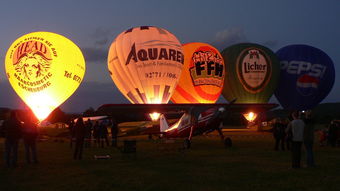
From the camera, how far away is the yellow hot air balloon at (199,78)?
3234 centimetres

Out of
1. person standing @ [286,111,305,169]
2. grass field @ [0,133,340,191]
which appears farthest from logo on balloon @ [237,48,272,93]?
person standing @ [286,111,305,169]

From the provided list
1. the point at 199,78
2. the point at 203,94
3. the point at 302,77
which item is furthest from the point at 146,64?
the point at 302,77

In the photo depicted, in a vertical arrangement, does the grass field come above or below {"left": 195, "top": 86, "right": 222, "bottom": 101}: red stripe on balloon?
below

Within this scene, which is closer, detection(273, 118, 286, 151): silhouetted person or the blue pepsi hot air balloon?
detection(273, 118, 286, 151): silhouetted person

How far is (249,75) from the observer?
35031 mm

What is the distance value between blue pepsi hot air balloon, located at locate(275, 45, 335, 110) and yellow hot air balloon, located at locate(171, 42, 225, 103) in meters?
7.83

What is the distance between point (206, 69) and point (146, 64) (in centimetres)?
610

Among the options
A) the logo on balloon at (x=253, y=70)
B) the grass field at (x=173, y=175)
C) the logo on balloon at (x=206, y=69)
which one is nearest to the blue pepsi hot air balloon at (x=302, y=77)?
the logo on balloon at (x=253, y=70)

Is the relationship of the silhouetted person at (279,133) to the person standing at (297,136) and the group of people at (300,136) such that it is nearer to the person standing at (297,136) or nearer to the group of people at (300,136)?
the group of people at (300,136)

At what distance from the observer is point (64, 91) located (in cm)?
2789

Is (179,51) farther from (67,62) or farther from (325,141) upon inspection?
(325,141)

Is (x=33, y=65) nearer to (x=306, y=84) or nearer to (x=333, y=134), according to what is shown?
(x=333, y=134)

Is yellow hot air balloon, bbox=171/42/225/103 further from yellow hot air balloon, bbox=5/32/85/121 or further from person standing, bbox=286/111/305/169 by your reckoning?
person standing, bbox=286/111/305/169

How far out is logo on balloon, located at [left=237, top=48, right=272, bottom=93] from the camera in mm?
35031
